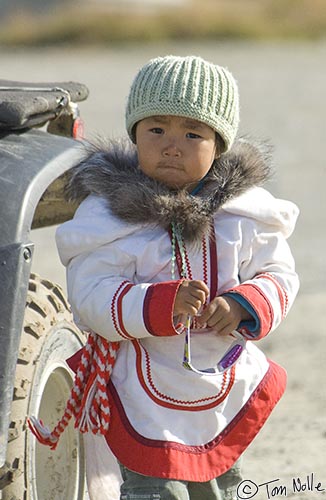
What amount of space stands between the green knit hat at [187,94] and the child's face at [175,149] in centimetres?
3

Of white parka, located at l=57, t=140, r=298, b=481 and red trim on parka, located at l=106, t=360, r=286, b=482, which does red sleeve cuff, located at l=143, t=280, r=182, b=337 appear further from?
red trim on parka, located at l=106, t=360, r=286, b=482

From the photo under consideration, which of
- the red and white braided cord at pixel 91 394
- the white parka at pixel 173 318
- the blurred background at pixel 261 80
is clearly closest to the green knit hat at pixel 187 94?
the white parka at pixel 173 318

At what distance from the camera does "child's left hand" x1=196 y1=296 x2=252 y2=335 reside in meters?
2.82

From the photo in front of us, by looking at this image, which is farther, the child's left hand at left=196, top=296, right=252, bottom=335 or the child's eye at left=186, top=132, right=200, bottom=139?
the child's eye at left=186, top=132, right=200, bottom=139

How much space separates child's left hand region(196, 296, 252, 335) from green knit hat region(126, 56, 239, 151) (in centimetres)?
44

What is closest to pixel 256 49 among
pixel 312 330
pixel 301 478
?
pixel 312 330

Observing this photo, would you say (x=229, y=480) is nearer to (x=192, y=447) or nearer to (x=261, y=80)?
(x=192, y=447)

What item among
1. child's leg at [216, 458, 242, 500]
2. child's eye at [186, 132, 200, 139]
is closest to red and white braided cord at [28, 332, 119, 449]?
child's leg at [216, 458, 242, 500]

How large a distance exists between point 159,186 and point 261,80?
16535 mm

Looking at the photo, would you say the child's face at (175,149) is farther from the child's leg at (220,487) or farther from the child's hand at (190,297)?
the child's leg at (220,487)

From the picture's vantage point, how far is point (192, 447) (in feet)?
9.50

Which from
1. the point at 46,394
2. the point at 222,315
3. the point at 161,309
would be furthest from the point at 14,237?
the point at 46,394

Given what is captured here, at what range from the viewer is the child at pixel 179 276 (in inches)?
112

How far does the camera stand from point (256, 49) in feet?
82.1
